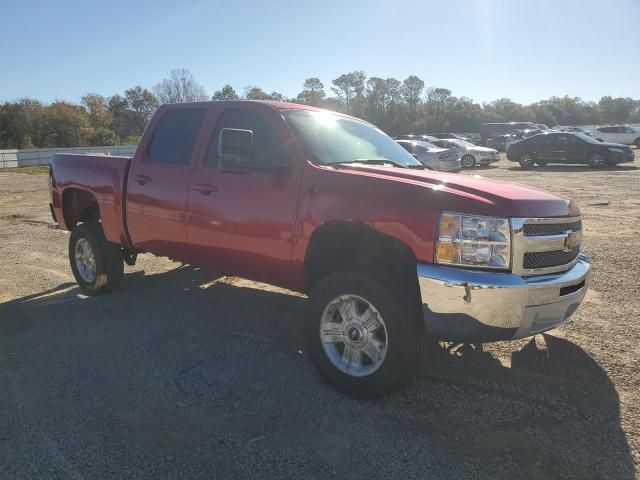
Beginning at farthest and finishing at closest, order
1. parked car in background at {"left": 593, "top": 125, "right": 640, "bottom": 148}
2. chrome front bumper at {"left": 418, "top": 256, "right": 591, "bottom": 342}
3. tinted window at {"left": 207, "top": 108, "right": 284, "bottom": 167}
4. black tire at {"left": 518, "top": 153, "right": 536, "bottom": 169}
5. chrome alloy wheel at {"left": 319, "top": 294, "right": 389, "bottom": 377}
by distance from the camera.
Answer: parked car in background at {"left": 593, "top": 125, "right": 640, "bottom": 148}
black tire at {"left": 518, "top": 153, "right": 536, "bottom": 169}
tinted window at {"left": 207, "top": 108, "right": 284, "bottom": 167}
chrome alloy wheel at {"left": 319, "top": 294, "right": 389, "bottom": 377}
chrome front bumper at {"left": 418, "top": 256, "right": 591, "bottom": 342}

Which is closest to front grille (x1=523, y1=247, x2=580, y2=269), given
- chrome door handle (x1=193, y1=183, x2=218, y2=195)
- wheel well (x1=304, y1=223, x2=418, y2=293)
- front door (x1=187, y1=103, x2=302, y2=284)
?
wheel well (x1=304, y1=223, x2=418, y2=293)

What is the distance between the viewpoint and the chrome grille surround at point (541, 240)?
2.97 meters

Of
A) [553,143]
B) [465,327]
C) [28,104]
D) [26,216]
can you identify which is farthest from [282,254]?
[28,104]

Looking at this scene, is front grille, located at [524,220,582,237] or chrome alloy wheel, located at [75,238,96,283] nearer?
front grille, located at [524,220,582,237]

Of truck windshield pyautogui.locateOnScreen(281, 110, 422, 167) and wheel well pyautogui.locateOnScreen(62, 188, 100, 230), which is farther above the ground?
truck windshield pyautogui.locateOnScreen(281, 110, 422, 167)

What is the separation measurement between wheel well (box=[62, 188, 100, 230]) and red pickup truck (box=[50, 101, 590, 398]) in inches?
43.4

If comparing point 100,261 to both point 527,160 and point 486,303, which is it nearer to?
point 486,303

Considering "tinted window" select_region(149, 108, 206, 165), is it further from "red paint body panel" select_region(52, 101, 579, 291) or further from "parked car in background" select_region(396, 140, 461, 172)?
"parked car in background" select_region(396, 140, 461, 172)

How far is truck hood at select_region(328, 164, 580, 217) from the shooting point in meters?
2.97

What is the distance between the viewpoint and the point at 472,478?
8.43 feet

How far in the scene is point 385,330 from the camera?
10.5ft

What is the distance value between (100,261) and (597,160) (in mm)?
22497

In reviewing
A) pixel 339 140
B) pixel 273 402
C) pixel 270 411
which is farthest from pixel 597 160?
pixel 270 411

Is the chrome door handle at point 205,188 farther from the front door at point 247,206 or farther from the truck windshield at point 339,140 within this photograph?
the truck windshield at point 339,140
